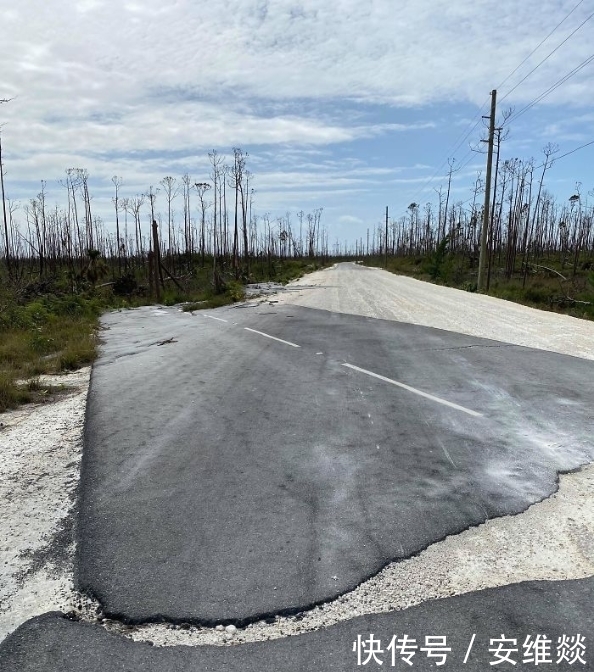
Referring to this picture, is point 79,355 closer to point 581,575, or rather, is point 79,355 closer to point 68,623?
point 68,623

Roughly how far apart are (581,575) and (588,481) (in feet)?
4.56

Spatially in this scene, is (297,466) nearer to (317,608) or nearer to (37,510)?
(317,608)

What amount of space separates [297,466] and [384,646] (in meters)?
2.13

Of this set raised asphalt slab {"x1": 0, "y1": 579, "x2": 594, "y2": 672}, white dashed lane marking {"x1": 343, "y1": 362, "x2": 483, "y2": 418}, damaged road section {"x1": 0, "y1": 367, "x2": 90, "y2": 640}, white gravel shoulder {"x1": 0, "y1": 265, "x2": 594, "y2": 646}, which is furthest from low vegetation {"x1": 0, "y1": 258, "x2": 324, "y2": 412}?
raised asphalt slab {"x1": 0, "y1": 579, "x2": 594, "y2": 672}

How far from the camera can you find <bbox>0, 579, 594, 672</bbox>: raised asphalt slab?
2.46m

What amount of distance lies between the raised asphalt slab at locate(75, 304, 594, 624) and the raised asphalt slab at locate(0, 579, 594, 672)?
0.77ft

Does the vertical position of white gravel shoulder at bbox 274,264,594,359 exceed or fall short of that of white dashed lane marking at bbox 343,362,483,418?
it falls short

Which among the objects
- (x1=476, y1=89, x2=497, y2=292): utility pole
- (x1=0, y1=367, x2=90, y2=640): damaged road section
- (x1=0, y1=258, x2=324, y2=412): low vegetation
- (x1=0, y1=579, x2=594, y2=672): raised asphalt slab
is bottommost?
(x1=0, y1=258, x2=324, y2=412): low vegetation

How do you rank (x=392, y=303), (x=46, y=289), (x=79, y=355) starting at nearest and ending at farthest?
(x=79, y=355) < (x=392, y=303) < (x=46, y=289)

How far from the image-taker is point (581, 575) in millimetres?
3031

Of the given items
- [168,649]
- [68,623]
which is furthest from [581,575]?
[68,623]

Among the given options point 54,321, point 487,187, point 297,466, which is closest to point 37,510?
point 297,466

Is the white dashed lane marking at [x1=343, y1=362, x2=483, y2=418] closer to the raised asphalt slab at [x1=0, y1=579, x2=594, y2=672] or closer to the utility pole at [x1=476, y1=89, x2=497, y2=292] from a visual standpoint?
the raised asphalt slab at [x1=0, y1=579, x2=594, y2=672]

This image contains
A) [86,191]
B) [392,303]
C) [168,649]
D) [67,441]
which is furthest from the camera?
[86,191]
